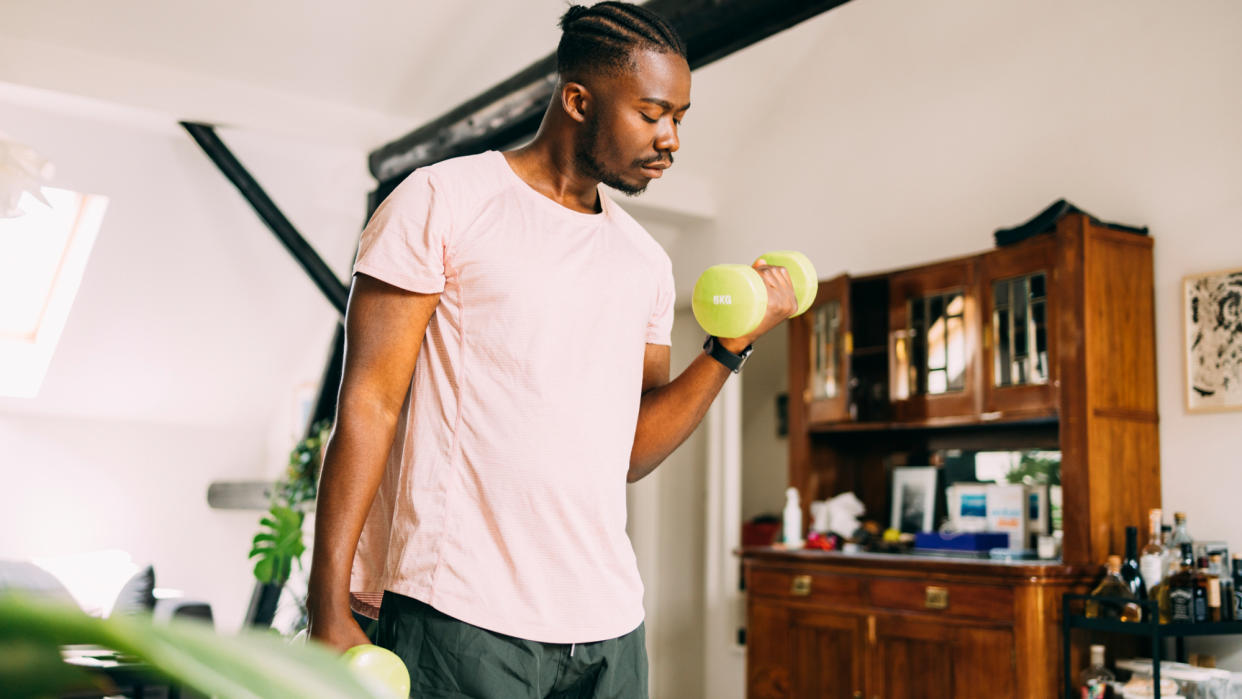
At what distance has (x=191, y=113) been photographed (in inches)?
205

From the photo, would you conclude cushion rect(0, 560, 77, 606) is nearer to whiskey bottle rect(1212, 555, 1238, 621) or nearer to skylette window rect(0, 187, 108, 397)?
skylette window rect(0, 187, 108, 397)

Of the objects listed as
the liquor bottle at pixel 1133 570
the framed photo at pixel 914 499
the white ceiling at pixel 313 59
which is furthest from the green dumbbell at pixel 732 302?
the white ceiling at pixel 313 59

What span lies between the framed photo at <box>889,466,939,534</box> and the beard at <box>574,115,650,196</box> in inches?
140

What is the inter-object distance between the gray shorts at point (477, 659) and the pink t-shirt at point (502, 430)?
0.05 ft

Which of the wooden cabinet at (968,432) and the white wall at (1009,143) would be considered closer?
the wooden cabinet at (968,432)

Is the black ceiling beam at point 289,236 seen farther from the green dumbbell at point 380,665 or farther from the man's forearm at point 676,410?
the green dumbbell at point 380,665

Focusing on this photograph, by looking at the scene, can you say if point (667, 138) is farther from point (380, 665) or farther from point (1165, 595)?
point (1165, 595)

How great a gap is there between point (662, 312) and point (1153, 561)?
2742 mm

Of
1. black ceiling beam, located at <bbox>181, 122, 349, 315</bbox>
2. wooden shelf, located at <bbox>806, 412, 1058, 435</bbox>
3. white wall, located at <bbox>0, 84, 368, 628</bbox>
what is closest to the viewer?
wooden shelf, located at <bbox>806, 412, 1058, 435</bbox>

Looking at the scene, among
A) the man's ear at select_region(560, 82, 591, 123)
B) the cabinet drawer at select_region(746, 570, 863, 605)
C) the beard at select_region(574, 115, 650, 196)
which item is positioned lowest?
the cabinet drawer at select_region(746, 570, 863, 605)

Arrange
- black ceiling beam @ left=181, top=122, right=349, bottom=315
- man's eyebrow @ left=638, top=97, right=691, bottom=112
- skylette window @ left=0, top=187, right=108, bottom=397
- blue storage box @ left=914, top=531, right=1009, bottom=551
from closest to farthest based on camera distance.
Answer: man's eyebrow @ left=638, top=97, right=691, bottom=112 → blue storage box @ left=914, top=531, right=1009, bottom=551 → black ceiling beam @ left=181, top=122, right=349, bottom=315 → skylette window @ left=0, top=187, right=108, bottom=397

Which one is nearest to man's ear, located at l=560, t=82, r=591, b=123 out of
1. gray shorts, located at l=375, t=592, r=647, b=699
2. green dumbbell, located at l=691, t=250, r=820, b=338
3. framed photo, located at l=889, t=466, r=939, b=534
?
green dumbbell, located at l=691, t=250, r=820, b=338

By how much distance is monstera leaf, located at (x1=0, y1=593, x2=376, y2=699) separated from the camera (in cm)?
17

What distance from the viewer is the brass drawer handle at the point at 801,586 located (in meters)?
4.32
